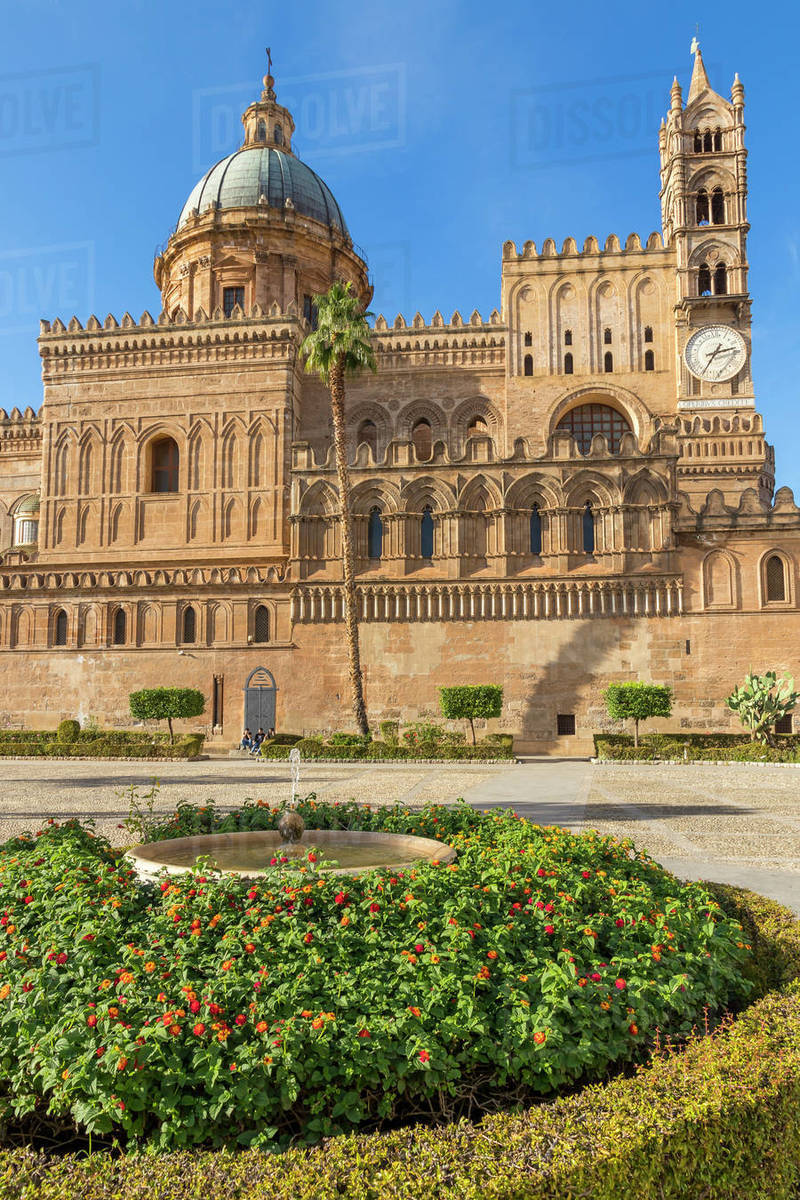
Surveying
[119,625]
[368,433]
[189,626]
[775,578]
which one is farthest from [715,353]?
[119,625]

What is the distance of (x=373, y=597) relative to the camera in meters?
33.8

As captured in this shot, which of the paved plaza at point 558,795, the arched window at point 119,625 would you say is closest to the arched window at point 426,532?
the paved plaza at point 558,795

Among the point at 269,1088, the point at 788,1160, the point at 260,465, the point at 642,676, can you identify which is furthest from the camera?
the point at 260,465

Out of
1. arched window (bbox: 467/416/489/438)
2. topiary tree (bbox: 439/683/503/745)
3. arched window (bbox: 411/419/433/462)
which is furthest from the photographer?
arched window (bbox: 411/419/433/462)

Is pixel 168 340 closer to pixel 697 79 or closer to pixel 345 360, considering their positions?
pixel 345 360

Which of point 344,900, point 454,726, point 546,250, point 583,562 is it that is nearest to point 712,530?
point 583,562

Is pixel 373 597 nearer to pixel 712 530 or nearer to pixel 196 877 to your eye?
pixel 712 530

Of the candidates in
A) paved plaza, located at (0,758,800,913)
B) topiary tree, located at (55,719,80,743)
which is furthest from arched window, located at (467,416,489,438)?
topiary tree, located at (55,719,80,743)

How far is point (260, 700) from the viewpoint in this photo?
33938mm

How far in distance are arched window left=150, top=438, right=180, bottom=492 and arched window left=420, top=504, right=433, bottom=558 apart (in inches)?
498

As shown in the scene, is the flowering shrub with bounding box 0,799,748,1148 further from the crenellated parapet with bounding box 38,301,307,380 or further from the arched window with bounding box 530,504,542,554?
the crenellated parapet with bounding box 38,301,307,380

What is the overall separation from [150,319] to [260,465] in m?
9.17

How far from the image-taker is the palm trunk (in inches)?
1196

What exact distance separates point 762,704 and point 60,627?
26.7m
